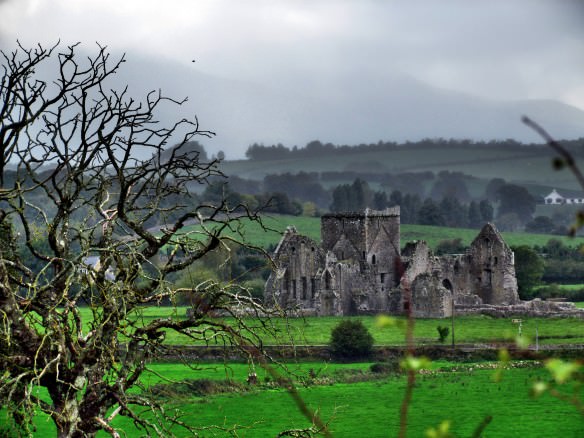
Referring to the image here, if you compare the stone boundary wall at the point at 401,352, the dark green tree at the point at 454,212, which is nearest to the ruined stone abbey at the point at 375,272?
the stone boundary wall at the point at 401,352

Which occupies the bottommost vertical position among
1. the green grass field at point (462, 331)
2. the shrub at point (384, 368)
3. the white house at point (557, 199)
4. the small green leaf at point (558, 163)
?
the shrub at point (384, 368)

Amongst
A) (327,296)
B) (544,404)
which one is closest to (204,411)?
(544,404)

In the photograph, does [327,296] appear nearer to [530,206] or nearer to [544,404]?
[544,404]

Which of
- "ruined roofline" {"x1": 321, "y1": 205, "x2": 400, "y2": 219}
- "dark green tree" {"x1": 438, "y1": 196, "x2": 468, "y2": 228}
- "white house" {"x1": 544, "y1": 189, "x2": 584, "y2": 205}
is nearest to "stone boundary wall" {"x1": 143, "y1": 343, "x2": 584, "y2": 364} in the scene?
"ruined roofline" {"x1": 321, "y1": 205, "x2": 400, "y2": 219}

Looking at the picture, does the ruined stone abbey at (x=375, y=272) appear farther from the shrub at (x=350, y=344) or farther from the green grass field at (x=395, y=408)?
the green grass field at (x=395, y=408)

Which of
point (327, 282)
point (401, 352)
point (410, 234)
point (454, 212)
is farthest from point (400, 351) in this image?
point (454, 212)

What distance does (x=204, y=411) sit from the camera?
36.6m

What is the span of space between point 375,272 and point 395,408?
37.8 meters

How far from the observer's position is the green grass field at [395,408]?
33.2 meters

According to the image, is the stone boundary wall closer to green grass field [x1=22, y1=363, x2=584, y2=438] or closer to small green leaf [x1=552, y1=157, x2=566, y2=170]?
green grass field [x1=22, y1=363, x2=584, y2=438]

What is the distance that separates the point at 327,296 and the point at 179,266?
55619mm

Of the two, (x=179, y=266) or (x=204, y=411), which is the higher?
(x=179, y=266)

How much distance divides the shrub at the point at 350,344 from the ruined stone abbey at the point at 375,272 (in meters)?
17.0

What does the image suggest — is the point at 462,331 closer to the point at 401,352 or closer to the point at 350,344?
the point at 401,352
